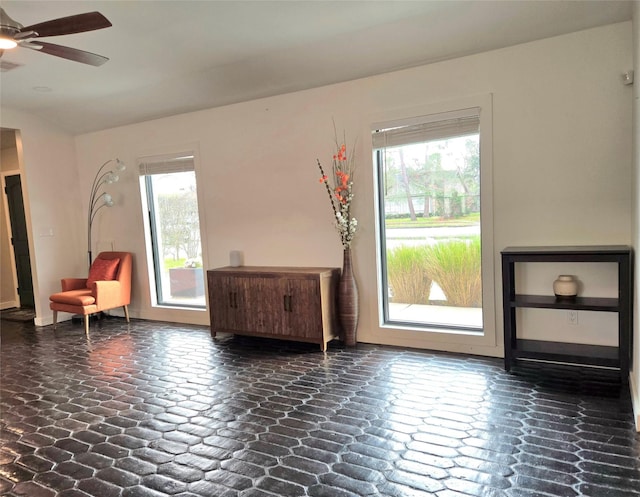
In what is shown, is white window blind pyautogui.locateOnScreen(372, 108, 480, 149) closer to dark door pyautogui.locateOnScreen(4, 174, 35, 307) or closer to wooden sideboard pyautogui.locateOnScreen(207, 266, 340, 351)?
wooden sideboard pyautogui.locateOnScreen(207, 266, 340, 351)

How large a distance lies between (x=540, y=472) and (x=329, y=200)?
9.84 feet

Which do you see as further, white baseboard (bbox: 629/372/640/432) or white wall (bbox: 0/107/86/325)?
white wall (bbox: 0/107/86/325)

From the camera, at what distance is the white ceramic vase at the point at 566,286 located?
332cm

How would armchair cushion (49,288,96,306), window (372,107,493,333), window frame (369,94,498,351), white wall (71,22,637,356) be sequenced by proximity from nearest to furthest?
white wall (71,22,637,356) < window frame (369,94,498,351) < window (372,107,493,333) < armchair cushion (49,288,96,306)

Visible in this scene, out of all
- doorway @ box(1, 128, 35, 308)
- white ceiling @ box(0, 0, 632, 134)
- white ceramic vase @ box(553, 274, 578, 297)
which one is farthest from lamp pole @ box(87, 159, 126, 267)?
white ceramic vase @ box(553, 274, 578, 297)

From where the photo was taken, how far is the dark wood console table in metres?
3.03

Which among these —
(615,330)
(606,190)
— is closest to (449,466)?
(615,330)

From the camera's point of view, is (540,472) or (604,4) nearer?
(540,472)

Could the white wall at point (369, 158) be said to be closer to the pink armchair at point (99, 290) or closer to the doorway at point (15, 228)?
the pink armchair at point (99, 290)

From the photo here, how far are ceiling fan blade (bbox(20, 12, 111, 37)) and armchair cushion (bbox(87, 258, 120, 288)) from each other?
363cm

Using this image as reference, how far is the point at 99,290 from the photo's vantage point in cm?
553

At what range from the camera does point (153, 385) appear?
3617mm

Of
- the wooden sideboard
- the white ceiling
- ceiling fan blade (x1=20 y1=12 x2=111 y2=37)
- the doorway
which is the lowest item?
the wooden sideboard

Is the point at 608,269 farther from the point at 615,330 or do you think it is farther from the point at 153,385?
the point at 153,385
